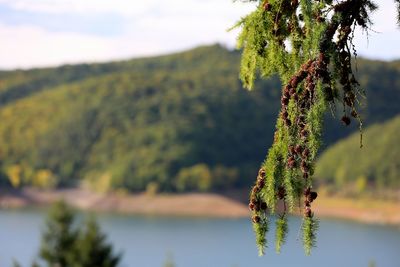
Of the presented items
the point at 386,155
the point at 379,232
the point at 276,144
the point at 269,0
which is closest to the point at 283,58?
the point at 269,0

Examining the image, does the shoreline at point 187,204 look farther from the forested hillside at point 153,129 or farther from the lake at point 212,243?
the lake at point 212,243

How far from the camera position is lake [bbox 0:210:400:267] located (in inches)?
2420

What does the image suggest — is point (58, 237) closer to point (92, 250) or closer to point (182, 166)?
point (92, 250)

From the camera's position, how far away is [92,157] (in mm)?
140625

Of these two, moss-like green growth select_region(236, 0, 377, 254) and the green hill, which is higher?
the green hill

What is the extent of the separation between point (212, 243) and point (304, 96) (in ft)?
223

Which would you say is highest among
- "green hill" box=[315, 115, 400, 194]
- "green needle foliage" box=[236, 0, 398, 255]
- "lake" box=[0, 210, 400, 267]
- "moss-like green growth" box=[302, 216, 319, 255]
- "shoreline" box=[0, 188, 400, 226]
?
"green hill" box=[315, 115, 400, 194]

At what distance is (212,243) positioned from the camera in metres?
72.0

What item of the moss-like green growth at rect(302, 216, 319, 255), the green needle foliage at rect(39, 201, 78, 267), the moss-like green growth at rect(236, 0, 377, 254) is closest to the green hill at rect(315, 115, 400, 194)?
the green needle foliage at rect(39, 201, 78, 267)

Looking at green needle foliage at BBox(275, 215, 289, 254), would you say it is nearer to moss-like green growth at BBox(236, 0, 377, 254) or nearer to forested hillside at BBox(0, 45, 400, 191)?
moss-like green growth at BBox(236, 0, 377, 254)

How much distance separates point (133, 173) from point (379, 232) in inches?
2073

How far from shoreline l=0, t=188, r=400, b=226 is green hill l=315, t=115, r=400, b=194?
615cm

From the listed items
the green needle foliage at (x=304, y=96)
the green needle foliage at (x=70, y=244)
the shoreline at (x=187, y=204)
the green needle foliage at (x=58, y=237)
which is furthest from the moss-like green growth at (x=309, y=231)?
the shoreline at (x=187, y=204)

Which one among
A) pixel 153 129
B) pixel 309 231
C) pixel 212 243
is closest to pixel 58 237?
pixel 309 231
